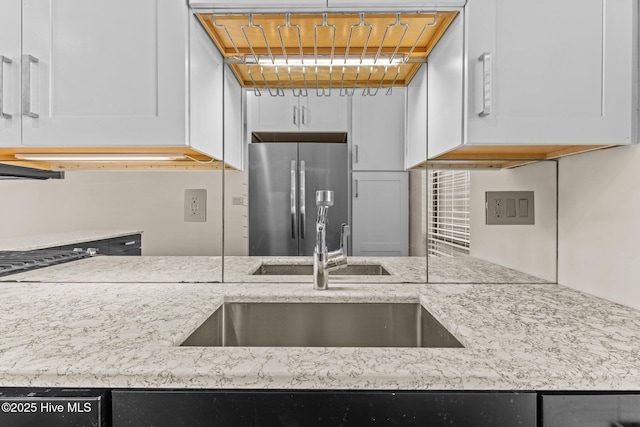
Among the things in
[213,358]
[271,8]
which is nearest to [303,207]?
[271,8]

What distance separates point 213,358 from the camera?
705mm

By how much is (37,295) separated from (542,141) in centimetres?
156

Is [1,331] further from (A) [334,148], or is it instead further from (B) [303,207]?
(A) [334,148]

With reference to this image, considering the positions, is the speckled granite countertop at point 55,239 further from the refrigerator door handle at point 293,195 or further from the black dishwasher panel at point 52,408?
the black dishwasher panel at point 52,408

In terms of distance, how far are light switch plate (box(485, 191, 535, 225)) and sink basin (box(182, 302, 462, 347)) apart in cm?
55

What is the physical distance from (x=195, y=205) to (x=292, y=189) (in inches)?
15.2

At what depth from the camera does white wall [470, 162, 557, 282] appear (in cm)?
134

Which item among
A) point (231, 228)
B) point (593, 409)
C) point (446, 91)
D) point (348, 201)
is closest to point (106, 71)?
point (231, 228)

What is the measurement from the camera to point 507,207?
4.71 feet

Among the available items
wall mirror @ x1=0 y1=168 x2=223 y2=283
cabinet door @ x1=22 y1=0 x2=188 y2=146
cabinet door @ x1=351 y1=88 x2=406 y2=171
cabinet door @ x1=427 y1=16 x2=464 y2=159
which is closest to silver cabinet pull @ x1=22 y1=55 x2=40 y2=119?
cabinet door @ x1=22 y1=0 x2=188 y2=146

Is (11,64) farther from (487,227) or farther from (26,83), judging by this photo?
(487,227)

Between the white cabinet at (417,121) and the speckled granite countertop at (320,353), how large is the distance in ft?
1.92

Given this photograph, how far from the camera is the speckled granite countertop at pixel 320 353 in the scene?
65 cm

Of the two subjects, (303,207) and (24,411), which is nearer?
(24,411)
